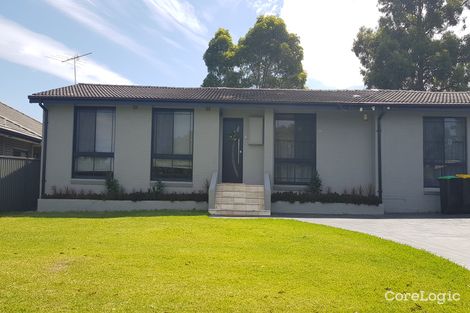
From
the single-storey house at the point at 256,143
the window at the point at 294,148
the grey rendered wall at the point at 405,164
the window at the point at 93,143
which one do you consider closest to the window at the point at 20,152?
the single-storey house at the point at 256,143

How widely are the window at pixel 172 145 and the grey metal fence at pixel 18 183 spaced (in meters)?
4.42

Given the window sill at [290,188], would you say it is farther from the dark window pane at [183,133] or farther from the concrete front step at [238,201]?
the dark window pane at [183,133]

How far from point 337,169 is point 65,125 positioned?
985cm

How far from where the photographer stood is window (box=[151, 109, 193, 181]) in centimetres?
1318

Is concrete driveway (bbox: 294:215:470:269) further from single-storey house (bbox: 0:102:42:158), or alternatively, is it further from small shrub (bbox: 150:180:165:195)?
single-storey house (bbox: 0:102:42:158)

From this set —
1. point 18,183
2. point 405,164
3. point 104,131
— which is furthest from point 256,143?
point 18,183

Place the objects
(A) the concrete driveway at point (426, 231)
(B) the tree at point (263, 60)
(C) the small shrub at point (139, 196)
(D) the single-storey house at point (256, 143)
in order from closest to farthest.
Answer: (A) the concrete driveway at point (426, 231), (C) the small shrub at point (139, 196), (D) the single-storey house at point (256, 143), (B) the tree at point (263, 60)

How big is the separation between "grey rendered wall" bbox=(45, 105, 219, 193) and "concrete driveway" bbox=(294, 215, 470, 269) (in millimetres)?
4899

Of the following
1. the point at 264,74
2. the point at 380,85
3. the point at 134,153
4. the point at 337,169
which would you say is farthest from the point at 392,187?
the point at 264,74

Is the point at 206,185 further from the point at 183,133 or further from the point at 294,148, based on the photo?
the point at 294,148

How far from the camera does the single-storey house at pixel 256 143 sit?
12938 millimetres

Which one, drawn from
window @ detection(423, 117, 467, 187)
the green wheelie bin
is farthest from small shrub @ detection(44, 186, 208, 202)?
window @ detection(423, 117, 467, 187)


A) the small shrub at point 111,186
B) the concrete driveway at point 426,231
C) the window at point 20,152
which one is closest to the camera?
the concrete driveway at point 426,231

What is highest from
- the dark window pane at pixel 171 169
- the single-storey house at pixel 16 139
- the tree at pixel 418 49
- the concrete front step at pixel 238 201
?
the tree at pixel 418 49
